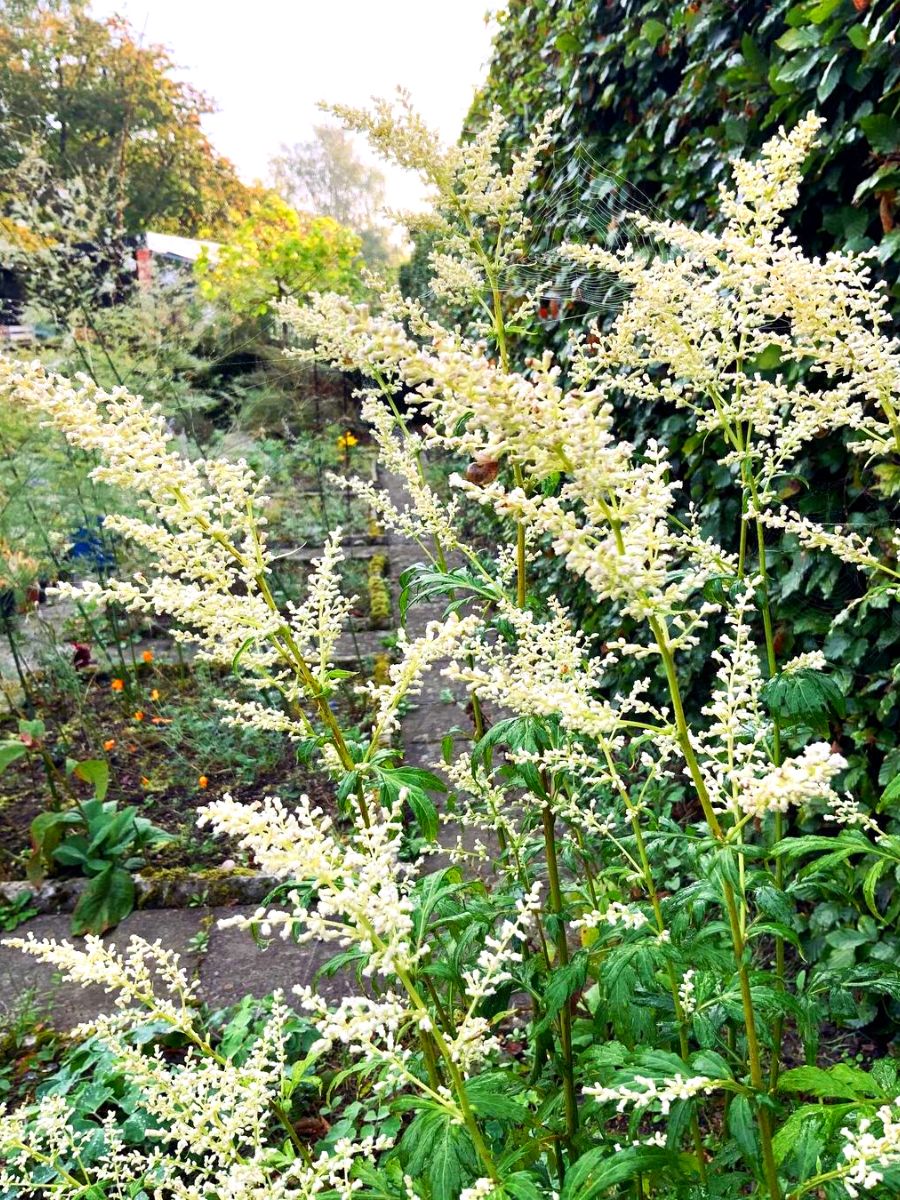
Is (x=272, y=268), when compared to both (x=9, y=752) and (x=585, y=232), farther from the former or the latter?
(x=9, y=752)

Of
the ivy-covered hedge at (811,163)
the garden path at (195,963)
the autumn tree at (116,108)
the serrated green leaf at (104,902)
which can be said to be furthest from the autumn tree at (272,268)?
the garden path at (195,963)

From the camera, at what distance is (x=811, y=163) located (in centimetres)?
281

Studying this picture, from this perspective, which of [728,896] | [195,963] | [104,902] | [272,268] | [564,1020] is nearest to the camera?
[728,896]

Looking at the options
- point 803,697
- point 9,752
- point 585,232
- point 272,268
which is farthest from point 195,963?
point 272,268

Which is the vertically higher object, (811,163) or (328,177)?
(328,177)

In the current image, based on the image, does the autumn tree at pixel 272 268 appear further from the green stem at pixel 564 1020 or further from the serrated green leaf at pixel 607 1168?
the serrated green leaf at pixel 607 1168

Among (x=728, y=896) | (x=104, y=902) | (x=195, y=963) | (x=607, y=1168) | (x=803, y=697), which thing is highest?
(x=803, y=697)

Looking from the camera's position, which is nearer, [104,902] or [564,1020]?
[564,1020]

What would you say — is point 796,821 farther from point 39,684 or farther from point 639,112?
point 39,684

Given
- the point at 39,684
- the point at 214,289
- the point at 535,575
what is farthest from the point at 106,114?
the point at 535,575

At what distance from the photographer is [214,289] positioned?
1082 cm

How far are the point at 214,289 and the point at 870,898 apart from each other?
11.3 metres

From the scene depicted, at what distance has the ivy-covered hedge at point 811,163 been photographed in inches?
101

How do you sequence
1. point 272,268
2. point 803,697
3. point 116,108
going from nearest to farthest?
1. point 803,697
2. point 272,268
3. point 116,108
